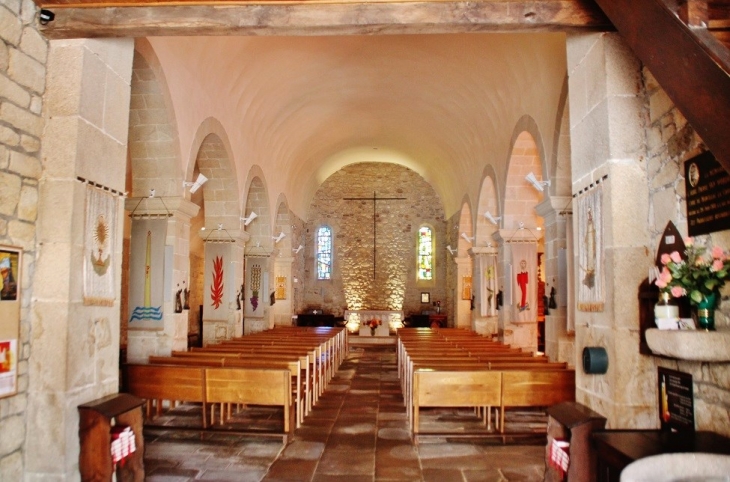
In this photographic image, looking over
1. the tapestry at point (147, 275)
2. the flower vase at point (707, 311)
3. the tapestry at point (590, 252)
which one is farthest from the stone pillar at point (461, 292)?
the flower vase at point (707, 311)

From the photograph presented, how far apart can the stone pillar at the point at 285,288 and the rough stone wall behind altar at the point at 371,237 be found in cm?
465

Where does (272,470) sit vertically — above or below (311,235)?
below

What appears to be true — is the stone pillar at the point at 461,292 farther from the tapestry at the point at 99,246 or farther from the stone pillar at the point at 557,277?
the tapestry at the point at 99,246

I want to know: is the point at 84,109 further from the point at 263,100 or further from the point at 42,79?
the point at 263,100

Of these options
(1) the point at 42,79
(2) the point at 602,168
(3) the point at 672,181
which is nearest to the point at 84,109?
(1) the point at 42,79

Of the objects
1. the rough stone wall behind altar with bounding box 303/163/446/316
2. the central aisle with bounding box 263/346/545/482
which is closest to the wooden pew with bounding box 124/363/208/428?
the central aisle with bounding box 263/346/545/482

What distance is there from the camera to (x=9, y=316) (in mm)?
4094

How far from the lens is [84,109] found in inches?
178

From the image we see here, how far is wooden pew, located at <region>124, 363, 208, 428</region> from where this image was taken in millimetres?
6891

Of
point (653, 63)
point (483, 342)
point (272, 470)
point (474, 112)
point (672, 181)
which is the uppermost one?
point (474, 112)

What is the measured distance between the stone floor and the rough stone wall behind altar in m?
14.6

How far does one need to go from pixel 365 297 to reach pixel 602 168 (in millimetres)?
19376

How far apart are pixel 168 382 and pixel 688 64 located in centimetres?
636

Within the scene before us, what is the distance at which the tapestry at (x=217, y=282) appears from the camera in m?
12.0
